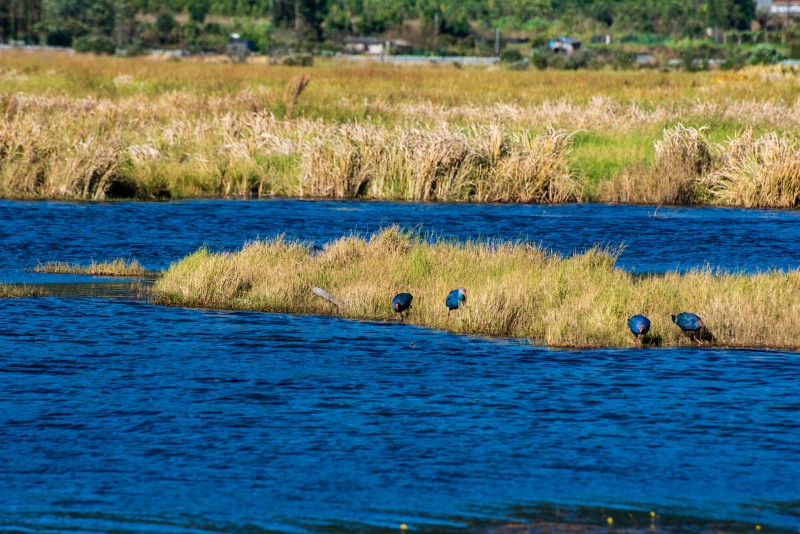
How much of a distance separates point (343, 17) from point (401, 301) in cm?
14230

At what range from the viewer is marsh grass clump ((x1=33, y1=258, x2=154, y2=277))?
18625 mm

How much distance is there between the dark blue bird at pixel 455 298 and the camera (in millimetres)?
14625

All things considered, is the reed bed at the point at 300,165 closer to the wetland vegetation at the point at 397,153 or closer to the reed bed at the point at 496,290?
the wetland vegetation at the point at 397,153

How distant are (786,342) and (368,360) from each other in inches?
197

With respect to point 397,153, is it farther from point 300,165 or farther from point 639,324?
point 639,324

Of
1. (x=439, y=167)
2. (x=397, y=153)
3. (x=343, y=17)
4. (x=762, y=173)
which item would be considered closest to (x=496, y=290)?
(x=439, y=167)

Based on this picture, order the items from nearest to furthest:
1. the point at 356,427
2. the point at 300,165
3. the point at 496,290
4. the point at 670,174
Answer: the point at 356,427, the point at 496,290, the point at 670,174, the point at 300,165

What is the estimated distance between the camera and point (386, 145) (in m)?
29.1

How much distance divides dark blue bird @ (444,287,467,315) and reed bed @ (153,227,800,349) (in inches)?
5.3

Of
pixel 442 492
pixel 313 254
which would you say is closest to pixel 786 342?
pixel 442 492

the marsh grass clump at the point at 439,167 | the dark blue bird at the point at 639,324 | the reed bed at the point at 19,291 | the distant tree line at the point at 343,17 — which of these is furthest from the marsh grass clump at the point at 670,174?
the distant tree line at the point at 343,17

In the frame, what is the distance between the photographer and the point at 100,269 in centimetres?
1869

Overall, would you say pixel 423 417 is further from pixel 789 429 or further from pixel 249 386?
pixel 789 429

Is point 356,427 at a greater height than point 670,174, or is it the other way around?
point 356,427
